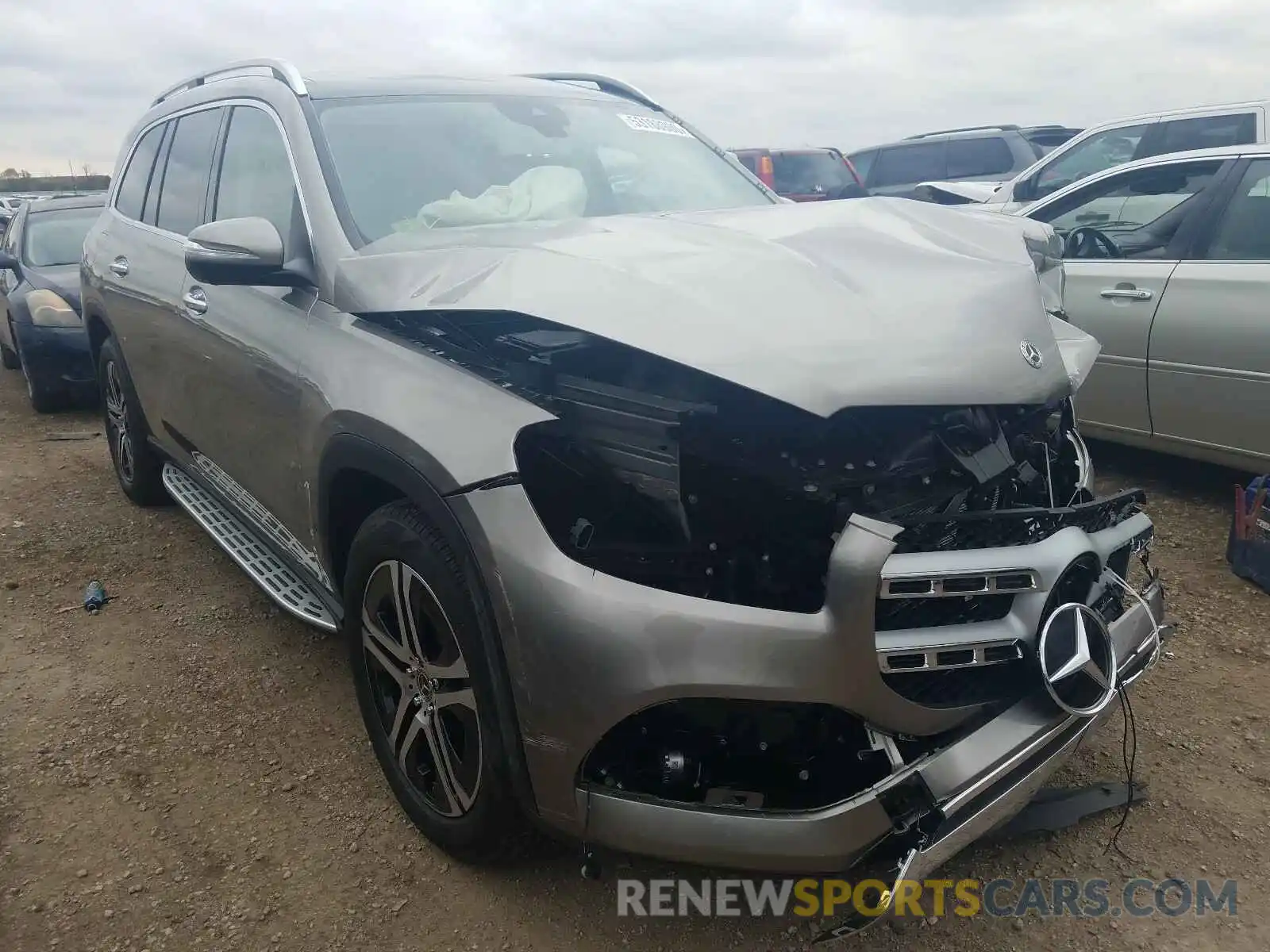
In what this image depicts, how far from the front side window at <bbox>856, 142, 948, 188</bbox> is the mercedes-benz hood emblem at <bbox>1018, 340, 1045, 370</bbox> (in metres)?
11.8

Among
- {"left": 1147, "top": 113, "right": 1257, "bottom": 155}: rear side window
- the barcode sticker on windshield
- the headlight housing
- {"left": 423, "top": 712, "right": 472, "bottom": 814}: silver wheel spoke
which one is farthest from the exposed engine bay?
the headlight housing

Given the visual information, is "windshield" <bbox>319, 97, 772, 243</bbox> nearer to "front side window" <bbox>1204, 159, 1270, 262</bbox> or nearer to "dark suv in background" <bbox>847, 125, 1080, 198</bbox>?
"front side window" <bbox>1204, 159, 1270, 262</bbox>

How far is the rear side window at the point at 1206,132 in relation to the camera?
645 centimetres

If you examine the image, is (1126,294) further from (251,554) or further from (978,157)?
(978,157)

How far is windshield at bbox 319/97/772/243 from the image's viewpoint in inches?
110

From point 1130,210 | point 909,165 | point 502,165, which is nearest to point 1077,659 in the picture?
point 502,165

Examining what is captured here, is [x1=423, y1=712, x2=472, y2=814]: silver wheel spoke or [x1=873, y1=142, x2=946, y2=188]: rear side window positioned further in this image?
[x1=873, y1=142, x2=946, y2=188]: rear side window

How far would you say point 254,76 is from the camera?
3375mm

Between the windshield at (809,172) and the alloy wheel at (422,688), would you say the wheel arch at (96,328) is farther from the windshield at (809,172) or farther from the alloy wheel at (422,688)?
the windshield at (809,172)

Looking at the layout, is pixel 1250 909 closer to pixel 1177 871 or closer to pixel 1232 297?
pixel 1177 871

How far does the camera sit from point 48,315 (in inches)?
293

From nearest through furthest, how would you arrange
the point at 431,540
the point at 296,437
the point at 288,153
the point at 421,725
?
the point at 431,540, the point at 421,725, the point at 296,437, the point at 288,153

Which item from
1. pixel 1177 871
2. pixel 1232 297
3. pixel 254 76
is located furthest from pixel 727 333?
pixel 1232 297

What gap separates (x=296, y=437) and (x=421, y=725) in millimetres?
868
